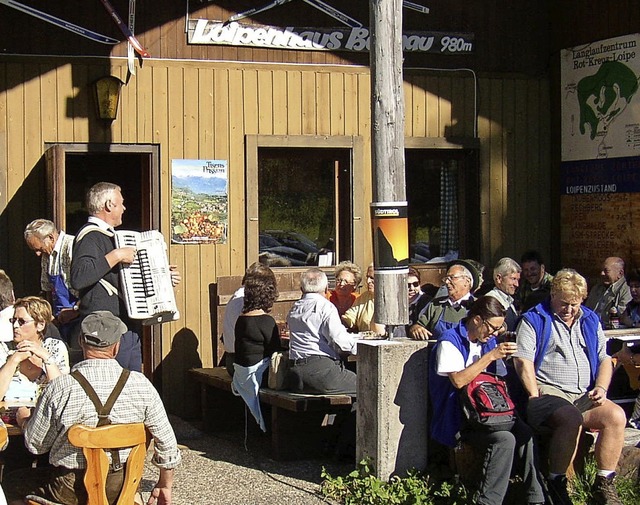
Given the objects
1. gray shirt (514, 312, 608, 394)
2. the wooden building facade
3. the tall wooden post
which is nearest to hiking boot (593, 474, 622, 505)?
gray shirt (514, 312, 608, 394)

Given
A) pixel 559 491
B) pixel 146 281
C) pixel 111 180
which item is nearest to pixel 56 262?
pixel 146 281

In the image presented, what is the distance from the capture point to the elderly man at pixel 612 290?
8.93 meters

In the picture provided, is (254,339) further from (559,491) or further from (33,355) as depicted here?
(559,491)

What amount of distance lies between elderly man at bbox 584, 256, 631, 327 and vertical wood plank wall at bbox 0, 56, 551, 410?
144cm

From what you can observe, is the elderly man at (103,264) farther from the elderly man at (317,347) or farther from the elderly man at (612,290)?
the elderly man at (612,290)

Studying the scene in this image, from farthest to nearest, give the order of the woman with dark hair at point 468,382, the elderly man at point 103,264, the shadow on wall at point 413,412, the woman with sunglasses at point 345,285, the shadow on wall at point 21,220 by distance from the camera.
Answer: the woman with sunglasses at point 345,285 < the shadow on wall at point 21,220 < the shadow on wall at point 413,412 < the elderly man at point 103,264 < the woman with dark hair at point 468,382

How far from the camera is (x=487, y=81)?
33.8 ft

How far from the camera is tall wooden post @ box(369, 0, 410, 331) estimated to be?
6777 mm

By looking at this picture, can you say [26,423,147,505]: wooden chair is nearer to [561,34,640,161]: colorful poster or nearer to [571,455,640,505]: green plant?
Answer: [571,455,640,505]: green plant

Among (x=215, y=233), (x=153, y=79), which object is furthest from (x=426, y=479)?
(x=153, y=79)

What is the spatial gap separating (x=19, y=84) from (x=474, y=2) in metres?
4.36

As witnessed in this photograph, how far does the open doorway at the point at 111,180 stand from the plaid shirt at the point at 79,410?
341 centimetres

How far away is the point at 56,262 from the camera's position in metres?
7.65

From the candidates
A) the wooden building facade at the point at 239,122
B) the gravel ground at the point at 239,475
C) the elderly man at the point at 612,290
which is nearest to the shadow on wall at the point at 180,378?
the wooden building facade at the point at 239,122
